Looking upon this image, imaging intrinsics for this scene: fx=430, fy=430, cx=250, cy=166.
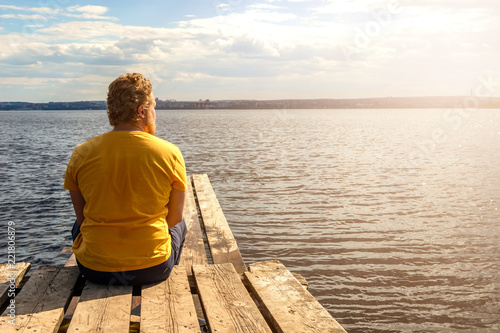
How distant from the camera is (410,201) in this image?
41.3 ft

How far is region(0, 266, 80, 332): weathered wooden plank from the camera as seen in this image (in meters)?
2.96

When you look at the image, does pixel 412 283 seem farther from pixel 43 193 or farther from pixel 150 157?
pixel 43 193

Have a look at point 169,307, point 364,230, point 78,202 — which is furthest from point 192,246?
point 364,230

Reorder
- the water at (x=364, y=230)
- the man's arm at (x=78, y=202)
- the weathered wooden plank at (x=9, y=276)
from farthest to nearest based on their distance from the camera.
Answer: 1. the water at (x=364, y=230)
2. the man's arm at (x=78, y=202)
3. the weathered wooden plank at (x=9, y=276)

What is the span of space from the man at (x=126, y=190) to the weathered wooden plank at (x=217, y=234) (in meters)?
1.14

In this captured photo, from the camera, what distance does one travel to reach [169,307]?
324 centimetres

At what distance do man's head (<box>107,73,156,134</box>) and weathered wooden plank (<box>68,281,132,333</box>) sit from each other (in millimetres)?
1359

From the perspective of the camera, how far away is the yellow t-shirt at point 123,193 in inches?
130

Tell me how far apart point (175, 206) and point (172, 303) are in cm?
83

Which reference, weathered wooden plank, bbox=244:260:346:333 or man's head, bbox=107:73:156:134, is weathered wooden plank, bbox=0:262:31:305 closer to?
man's head, bbox=107:73:156:134

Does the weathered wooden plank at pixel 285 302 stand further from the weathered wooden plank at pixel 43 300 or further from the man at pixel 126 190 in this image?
the weathered wooden plank at pixel 43 300

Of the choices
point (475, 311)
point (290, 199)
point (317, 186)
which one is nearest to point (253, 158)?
point (317, 186)

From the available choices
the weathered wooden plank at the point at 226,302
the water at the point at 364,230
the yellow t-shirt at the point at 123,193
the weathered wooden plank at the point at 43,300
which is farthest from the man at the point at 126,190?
the water at the point at 364,230

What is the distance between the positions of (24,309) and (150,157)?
145 centimetres
